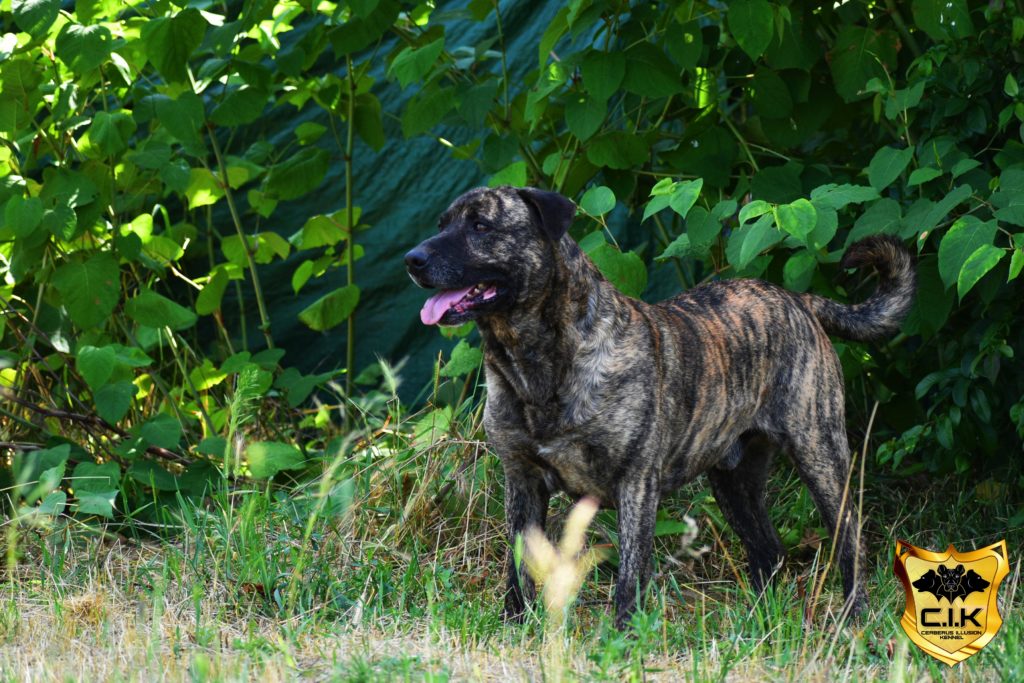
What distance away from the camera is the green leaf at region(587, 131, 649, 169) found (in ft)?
16.3

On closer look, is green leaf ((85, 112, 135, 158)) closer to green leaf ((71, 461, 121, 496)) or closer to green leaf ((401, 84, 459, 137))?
green leaf ((401, 84, 459, 137))

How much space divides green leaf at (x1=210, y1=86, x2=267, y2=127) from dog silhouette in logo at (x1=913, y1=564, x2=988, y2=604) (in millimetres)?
3470

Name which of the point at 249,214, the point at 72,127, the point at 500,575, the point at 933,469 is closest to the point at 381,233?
the point at 249,214

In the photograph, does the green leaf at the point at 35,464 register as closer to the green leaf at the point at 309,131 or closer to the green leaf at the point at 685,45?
the green leaf at the point at 309,131

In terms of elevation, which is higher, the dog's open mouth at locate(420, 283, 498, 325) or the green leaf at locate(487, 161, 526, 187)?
the green leaf at locate(487, 161, 526, 187)

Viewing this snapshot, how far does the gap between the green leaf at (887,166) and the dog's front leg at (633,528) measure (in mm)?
1261

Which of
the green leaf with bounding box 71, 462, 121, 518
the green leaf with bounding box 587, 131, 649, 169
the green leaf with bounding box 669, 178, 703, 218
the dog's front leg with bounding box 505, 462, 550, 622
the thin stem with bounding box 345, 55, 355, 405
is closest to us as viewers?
the green leaf with bounding box 669, 178, 703, 218

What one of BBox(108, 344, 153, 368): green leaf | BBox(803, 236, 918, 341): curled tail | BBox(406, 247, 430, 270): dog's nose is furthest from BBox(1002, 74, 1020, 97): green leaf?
BBox(108, 344, 153, 368): green leaf

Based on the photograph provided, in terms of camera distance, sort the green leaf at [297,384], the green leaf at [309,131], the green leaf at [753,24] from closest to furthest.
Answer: the green leaf at [753,24] → the green leaf at [297,384] → the green leaf at [309,131]

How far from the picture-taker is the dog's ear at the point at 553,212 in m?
3.95

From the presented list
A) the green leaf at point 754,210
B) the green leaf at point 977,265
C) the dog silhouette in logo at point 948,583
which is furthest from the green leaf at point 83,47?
the dog silhouette in logo at point 948,583

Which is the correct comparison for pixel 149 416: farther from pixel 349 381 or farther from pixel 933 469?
pixel 933 469

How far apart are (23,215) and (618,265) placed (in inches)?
88.6

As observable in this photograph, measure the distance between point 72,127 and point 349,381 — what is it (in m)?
1.81
